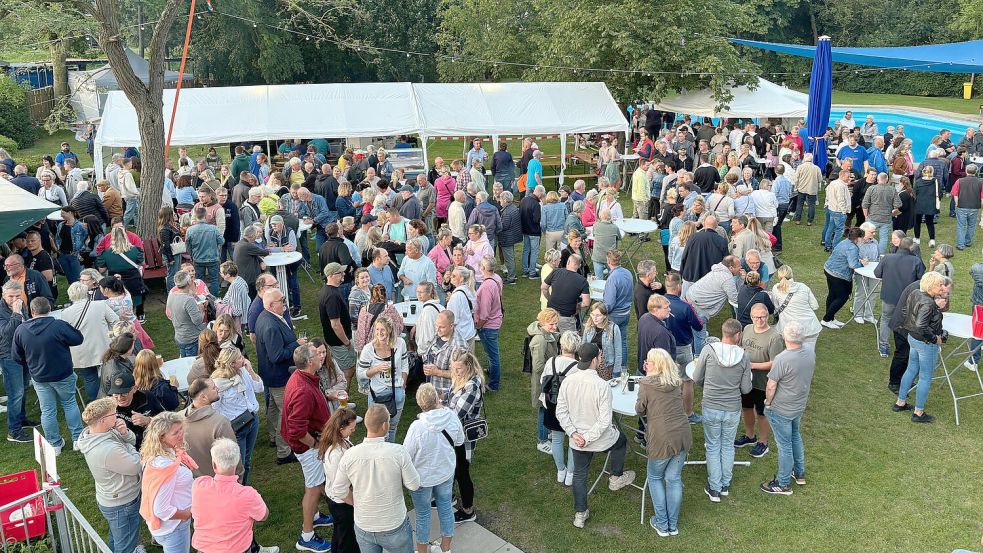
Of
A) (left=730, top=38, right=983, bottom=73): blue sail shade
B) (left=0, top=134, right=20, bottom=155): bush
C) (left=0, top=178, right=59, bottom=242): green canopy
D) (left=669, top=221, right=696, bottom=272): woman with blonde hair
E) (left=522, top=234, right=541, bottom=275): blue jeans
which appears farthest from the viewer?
(left=0, top=134, right=20, bottom=155): bush

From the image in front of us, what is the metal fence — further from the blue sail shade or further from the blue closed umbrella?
the blue sail shade

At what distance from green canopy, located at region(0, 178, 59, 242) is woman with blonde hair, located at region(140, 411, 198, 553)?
4.18 meters

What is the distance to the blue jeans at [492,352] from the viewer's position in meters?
7.76

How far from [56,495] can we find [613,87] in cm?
1713

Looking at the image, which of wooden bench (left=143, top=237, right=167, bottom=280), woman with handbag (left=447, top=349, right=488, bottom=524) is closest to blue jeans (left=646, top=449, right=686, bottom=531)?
woman with handbag (left=447, top=349, right=488, bottom=524)

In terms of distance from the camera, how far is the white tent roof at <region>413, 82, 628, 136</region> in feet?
54.3

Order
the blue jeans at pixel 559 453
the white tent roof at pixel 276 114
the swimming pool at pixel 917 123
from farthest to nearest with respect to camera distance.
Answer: the swimming pool at pixel 917 123
the white tent roof at pixel 276 114
the blue jeans at pixel 559 453

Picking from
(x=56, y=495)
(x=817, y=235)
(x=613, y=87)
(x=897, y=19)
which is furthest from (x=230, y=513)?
(x=897, y=19)

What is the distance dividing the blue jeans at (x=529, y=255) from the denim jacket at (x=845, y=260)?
4200 mm

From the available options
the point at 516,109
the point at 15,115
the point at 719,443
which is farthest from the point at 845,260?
the point at 15,115

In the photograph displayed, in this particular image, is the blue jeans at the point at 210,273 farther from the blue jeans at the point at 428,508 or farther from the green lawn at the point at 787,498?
the blue jeans at the point at 428,508

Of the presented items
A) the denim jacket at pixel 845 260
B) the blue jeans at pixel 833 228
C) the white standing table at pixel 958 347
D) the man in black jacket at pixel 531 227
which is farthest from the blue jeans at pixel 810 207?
the white standing table at pixel 958 347

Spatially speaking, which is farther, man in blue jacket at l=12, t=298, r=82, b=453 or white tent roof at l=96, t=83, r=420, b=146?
white tent roof at l=96, t=83, r=420, b=146

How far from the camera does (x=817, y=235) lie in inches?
538
